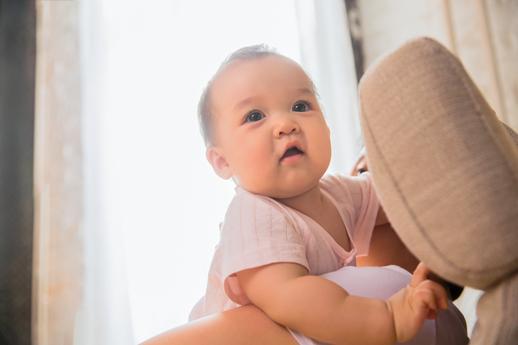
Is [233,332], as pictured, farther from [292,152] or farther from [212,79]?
[212,79]

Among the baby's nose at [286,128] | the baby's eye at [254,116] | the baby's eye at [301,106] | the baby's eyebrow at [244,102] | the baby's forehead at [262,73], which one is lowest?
the baby's nose at [286,128]

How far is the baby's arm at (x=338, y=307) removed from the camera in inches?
21.5

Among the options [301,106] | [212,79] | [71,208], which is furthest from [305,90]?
[71,208]

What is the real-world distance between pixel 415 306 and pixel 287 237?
19cm

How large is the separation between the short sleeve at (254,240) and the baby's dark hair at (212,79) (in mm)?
173

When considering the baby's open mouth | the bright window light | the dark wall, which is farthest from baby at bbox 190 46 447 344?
the dark wall

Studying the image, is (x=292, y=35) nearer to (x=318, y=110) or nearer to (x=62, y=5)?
(x=62, y=5)

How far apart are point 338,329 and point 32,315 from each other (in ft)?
5.92

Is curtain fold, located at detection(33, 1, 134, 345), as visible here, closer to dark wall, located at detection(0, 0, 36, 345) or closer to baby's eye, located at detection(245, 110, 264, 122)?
dark wall, located at detection(0, 0, 36, 345)

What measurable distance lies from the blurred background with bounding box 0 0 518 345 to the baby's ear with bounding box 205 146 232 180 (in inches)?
48.7

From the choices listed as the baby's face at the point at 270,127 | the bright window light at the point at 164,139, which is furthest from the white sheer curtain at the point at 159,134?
the baby's face at the point at 270,127

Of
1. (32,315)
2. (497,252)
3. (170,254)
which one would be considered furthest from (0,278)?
(497,252)

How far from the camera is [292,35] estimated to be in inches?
90.7

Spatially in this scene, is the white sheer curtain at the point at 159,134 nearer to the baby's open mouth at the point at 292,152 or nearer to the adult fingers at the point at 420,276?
the baby's open mouth at the point at 292,152
